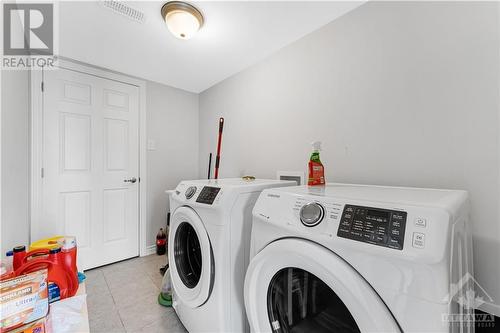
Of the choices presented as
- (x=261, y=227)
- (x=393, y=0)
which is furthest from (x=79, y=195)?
(x=393, y=0)

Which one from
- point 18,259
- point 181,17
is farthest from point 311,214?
point 181,17

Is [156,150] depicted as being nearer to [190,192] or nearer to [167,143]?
[167,143]

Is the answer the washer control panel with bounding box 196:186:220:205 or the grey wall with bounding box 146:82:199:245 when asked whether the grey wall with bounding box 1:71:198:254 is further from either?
the washer control panel with bounding box 196:186:220:205

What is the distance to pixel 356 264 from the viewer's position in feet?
1.94

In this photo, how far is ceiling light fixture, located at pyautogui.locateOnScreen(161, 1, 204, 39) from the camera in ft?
4.41

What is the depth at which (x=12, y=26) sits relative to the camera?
1.33 m

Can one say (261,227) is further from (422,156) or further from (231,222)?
(422,156)

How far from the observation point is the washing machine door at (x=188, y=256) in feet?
3.79

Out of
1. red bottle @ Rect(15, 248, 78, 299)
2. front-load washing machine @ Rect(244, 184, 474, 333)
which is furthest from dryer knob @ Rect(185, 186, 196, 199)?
red bottle @ Rect(15, 248, 78, 299)

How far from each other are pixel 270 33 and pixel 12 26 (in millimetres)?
1685

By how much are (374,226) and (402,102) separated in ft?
3.10

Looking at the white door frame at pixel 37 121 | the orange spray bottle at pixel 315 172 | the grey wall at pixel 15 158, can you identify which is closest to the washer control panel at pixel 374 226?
the orange spray bottle at pixel 315 172

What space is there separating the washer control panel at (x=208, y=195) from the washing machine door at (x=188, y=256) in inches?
4.0

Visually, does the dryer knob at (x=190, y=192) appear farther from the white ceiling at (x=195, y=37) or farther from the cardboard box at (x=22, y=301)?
the white ceiling at (x=195, y=37)
